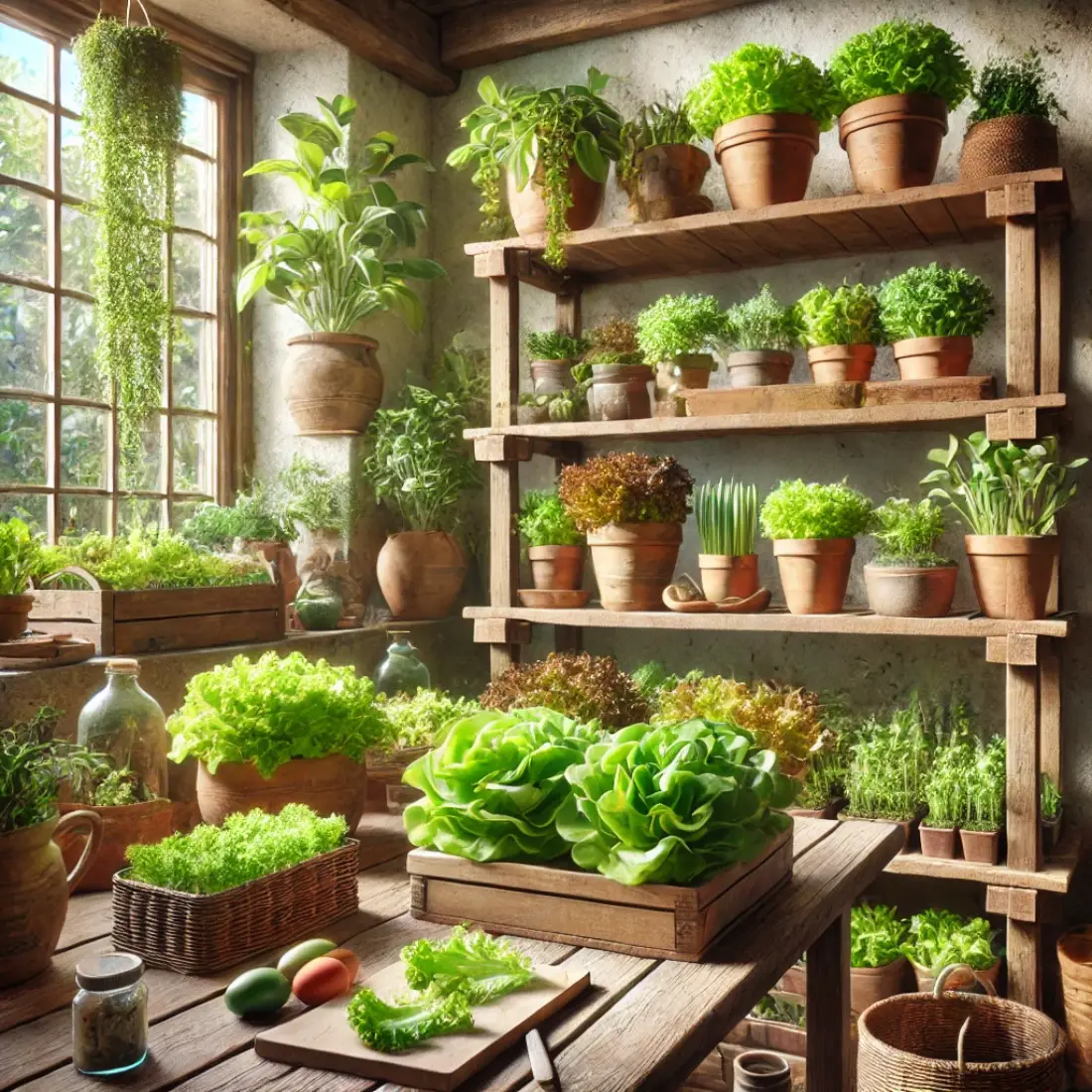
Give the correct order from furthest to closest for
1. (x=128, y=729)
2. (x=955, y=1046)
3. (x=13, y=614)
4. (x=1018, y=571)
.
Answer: (x=1018, y=571) → (x=955, y=1046) → (x=13, y=614) → (x=128, y=729)

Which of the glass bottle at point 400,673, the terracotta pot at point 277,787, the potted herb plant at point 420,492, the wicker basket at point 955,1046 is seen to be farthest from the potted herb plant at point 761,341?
the terracotta pot at point 277,787

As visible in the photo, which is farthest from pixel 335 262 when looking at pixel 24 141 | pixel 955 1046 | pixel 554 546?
pixel 955 1046

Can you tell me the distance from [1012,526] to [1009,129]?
101 cm

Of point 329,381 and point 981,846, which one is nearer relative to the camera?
point 981,846

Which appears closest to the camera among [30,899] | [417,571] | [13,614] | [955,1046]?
[30,899]

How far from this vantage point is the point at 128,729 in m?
1.95

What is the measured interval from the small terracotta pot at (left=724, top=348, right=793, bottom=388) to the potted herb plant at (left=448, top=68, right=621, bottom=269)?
63 cm

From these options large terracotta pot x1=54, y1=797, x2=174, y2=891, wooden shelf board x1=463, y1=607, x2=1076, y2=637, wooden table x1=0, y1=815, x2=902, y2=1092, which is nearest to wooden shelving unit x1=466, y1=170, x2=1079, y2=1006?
wooden shelf board x1=463, y1=607, x2=1076, y2=637

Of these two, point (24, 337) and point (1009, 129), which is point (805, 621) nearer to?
point (1009, 129)

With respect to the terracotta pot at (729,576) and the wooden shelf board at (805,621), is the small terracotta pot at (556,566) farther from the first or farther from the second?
the terracotta pot at (729,576)

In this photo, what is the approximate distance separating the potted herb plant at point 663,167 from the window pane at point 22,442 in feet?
5.97

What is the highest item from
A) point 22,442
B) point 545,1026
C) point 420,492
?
point 22,442

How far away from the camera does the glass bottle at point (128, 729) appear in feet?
6.37

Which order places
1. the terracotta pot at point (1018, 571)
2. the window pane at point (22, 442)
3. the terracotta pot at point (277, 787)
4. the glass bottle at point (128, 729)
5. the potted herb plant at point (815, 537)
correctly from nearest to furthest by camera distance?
1. the terracotta pot at point (277, 787)
2. the glass bottle at point (128, 729)
3. the terracotta pot at point (1018, 571)
4. the potted herb plant at point (815, 537)
5. the window pane at point (22, 442)
